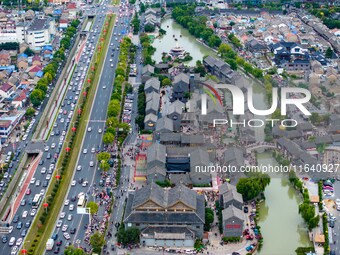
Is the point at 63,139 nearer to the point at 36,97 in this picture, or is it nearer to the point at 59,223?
the point at 36,97

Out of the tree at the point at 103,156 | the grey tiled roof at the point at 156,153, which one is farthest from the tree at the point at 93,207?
the grey tiled roof at the point at 156,153

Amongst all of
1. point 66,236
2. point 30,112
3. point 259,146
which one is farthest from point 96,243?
point 30,112

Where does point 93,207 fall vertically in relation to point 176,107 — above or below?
above

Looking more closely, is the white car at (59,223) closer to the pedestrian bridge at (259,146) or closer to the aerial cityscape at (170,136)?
the aerial cityscape at (170,136)

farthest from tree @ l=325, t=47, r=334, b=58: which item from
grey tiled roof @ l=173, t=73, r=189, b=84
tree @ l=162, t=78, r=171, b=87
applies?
tree @ l=162, t=78, r=171, b=87

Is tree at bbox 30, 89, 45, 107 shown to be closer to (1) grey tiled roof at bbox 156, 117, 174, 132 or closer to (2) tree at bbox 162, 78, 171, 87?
(2) tree at bbox 162, 78, 171, 87
